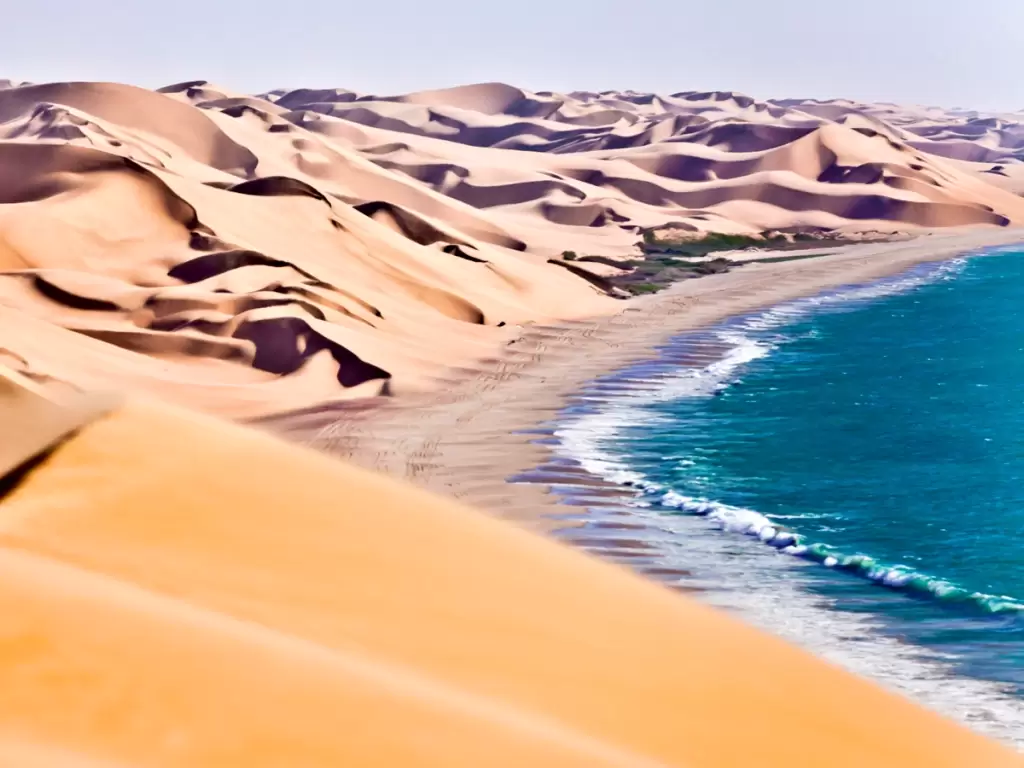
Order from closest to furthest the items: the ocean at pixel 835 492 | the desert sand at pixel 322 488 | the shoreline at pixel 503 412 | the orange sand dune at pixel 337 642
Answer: the orange sand dune at pixel 337 642 → the desert sand at pixel 322 488 → the ocean at pixel 835 492 → the shoreline at pixel 503 412

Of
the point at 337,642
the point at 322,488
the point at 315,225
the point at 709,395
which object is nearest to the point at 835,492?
the point at 709,395

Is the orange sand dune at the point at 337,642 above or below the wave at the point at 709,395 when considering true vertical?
above

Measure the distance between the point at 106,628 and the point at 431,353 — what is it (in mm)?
21691

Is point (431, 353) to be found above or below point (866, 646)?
below

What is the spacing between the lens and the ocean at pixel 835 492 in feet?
37.0

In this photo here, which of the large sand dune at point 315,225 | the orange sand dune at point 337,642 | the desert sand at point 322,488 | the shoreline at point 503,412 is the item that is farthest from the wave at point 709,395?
the orange sand dune at point 337,642

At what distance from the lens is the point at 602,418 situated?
813 inches

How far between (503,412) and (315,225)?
1489 centimetres

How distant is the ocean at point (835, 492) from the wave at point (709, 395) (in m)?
0.04

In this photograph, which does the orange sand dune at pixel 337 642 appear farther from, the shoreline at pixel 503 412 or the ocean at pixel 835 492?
the shoreline at pixel 503 412

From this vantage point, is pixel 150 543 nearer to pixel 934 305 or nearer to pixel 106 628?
pixel 106 628

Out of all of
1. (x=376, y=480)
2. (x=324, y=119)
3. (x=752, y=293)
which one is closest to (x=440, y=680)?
(x=376, y=480)

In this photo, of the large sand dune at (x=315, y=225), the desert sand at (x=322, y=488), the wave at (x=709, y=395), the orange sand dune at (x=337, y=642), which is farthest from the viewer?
the large sand dune at (x=315, y=225)

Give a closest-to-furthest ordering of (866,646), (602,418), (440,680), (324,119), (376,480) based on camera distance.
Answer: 1. (440,680)
2. (376,480)
3. (866,646)
4. (602,418)
5. (324,119)
